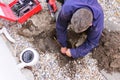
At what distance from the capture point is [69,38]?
100 inches

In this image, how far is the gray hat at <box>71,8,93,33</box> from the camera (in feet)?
6.47

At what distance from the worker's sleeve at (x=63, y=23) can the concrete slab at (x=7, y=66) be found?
401 millimetres

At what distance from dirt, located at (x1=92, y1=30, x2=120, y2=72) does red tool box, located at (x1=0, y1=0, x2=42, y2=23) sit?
1.98 ft

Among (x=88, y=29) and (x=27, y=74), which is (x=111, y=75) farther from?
→ (x=27, y=74)

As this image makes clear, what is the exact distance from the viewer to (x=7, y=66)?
2.12m

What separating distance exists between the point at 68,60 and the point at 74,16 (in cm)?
59

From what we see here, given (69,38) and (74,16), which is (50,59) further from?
(74,16)

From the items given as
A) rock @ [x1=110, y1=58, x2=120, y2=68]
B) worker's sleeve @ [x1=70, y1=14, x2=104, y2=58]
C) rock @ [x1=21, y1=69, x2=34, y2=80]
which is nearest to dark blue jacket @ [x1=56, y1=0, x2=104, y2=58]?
worker's sleeve @ [x1=70, y1=14, x2=104, y2=58]

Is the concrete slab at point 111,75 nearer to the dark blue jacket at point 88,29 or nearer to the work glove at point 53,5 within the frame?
the dark blue jacket at point 88,29

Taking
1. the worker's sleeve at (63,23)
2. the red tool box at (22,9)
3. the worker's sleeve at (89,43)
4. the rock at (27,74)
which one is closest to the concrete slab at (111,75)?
the worker's sleeve at (89,43)

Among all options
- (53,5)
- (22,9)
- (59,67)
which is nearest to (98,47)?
(59,67)

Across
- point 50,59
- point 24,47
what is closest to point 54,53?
point 50,59

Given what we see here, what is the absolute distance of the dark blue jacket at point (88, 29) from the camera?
6.91 feet

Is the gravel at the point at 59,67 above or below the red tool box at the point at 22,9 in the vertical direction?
below
